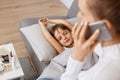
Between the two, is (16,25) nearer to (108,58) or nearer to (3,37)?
(3,37)

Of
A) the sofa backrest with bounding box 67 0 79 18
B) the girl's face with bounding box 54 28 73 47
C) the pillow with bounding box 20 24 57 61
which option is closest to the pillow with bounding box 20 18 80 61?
the pillow with bounding box 20 24 57 61

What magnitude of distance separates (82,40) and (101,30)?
0.33ft

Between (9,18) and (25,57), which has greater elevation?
(9,18)

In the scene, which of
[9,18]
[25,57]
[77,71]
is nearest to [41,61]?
[25,57]

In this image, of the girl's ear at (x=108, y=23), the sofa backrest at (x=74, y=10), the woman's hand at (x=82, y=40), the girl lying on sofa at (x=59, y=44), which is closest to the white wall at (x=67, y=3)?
the sofa backrest at (x=74, y=10)

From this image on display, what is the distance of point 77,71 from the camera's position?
1.03 metres

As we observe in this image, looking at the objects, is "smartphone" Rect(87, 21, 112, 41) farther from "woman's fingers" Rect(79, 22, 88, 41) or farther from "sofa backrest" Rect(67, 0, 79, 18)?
"sofa backrest" Rect(67, 0, 79, 18)

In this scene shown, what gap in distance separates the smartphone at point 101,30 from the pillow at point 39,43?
849mm

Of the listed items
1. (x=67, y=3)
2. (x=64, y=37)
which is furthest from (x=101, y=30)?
(x=67, y=3)

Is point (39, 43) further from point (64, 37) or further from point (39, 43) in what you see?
point (64, 37)

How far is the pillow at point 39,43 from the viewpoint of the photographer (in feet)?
5.56

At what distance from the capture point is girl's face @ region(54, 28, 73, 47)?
178 cm

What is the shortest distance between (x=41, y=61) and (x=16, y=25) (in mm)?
1243

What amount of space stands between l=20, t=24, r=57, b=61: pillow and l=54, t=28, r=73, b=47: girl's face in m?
0.11
